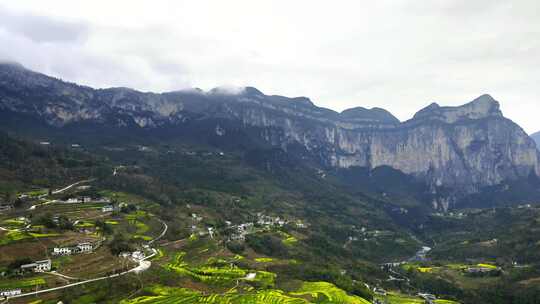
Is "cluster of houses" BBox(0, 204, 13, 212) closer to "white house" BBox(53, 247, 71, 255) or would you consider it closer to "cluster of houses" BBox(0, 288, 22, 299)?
"white house" BBox(53, 247, 71, 255)

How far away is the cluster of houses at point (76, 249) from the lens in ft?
385

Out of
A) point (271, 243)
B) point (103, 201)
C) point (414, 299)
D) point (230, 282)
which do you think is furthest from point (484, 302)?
point (103, 201)

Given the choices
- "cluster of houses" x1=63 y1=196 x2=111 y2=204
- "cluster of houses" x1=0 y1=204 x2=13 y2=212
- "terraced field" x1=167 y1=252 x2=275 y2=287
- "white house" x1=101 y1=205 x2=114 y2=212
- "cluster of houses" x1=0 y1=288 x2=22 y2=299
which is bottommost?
"terraced field" x1=167 y1=252 x2=275 y2=287

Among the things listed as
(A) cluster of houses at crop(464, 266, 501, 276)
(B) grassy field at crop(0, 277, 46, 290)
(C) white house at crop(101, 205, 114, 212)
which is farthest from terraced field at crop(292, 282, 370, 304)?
(A) cluster of houses at crop(464, 266, 501, 276)

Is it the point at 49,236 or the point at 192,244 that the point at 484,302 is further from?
the point at 49,236

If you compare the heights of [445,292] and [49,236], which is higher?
[49,236]

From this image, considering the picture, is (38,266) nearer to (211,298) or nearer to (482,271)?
(211,298)

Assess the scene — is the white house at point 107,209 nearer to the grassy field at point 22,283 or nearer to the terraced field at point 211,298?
the grassy field at point 22,283

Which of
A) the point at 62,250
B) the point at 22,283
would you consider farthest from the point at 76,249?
the point at 22,283

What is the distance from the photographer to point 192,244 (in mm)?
150750

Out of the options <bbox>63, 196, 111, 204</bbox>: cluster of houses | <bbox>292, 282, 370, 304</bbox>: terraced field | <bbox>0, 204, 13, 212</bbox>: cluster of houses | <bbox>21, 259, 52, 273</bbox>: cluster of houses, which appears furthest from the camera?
<bbox>63, 196, 111, 204</bbox>: cluster of houses

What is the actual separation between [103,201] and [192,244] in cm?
5568

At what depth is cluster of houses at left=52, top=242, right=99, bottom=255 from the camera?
385 feet

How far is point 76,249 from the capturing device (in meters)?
120
